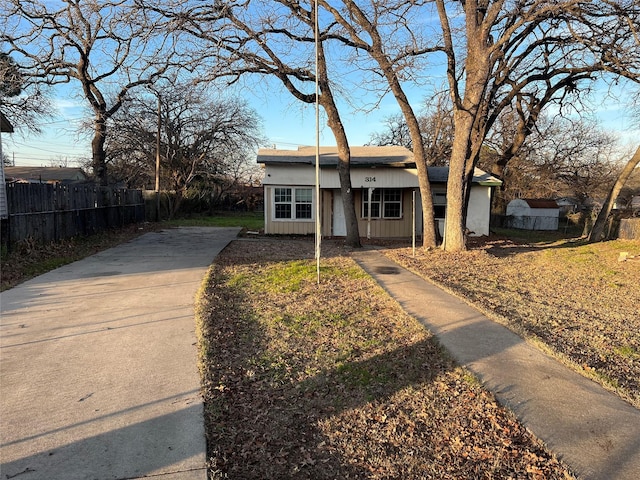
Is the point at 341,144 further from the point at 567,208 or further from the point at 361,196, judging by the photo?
the point at 567,208

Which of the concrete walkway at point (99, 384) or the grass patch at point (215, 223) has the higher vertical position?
the grass patch at point (215, 223)

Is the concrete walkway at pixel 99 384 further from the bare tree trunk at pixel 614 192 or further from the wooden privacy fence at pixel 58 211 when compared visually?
the bare tree trunk at pixel 614 192

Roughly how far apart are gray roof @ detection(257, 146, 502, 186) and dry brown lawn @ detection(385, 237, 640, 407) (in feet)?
19.1

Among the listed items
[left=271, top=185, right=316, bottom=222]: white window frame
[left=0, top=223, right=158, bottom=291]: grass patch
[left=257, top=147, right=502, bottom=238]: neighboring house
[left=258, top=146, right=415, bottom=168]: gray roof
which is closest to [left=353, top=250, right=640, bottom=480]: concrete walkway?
[left=0, top=223, right=158, bottom=291]: grass patch

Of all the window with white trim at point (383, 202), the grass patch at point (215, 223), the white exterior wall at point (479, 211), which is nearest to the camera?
the window with white trim at point (383, 202)

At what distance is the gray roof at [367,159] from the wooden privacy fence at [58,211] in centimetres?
698

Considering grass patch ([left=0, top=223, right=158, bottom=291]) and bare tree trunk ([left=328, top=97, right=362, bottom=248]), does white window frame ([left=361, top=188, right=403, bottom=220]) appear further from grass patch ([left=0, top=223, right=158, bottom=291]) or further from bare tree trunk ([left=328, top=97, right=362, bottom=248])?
grass patch ([left=0, top=223, right=158, bottom=291])

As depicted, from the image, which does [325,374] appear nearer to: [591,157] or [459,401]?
[459,401]

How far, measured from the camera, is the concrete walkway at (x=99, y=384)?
299 cm

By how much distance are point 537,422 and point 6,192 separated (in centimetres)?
1228

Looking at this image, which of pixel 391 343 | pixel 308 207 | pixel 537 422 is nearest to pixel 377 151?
pixel 308 207

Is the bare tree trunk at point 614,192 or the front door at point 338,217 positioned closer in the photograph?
the bare tree trunk at point 614,192

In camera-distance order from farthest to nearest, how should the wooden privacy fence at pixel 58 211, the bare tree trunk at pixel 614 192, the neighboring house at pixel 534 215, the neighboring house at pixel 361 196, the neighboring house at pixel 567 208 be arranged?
the neighboring house at pixel 567 208
the neighboring house at pixel 534 215
the neighboring house at pixel 361 196
the bare tree trunk at pixel 614 192
the wooden privacy fence at pixel 58 211

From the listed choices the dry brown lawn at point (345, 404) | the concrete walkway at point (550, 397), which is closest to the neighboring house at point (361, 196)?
the dry brown lawn at point (345, 404)
